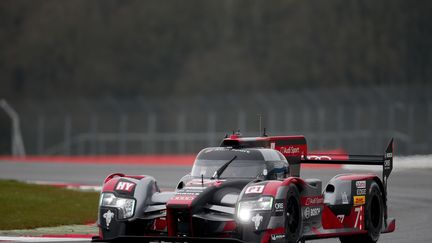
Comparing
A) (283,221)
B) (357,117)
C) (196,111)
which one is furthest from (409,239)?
(196,111)

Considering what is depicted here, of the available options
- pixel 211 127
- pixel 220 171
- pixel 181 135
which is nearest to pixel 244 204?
pixel 220 171

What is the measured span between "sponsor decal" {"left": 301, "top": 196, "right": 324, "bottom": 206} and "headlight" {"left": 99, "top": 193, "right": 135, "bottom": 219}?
213 cm

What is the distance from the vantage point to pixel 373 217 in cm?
1484

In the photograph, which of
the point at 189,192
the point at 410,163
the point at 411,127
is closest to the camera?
the point at 189,192

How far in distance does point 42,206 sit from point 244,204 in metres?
9.32

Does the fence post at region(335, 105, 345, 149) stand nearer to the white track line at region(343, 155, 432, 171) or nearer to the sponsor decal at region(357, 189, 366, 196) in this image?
the white track line at region(343, 155, 432, 171)

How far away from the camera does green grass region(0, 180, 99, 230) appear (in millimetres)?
18062

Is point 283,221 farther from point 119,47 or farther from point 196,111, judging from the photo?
point 119,47

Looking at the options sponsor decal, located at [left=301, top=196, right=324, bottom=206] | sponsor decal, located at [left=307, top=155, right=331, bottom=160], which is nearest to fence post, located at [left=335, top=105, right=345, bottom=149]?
sponsor decal, located at [left=307, top=155, right=331, bottom=160]

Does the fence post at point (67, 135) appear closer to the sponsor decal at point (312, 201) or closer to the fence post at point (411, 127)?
the fence post at point (411, 127)

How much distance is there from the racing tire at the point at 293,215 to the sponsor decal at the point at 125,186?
2030 mm

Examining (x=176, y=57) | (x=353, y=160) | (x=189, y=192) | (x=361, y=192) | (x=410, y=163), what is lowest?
(x=410, y=163)

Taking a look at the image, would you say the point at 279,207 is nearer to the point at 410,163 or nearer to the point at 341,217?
the point at 341,217

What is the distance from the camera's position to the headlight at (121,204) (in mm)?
12953
